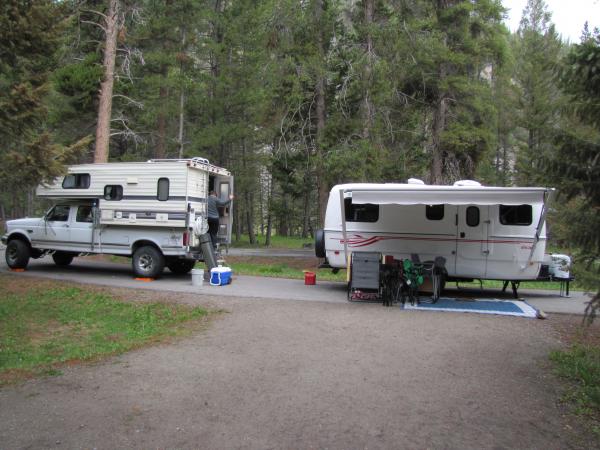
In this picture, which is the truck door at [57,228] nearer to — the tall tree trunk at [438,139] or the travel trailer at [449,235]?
the travel trailer at [449,235]

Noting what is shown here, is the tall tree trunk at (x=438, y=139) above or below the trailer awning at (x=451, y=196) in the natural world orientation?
above

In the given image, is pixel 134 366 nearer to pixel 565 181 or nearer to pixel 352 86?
pixel 565 181

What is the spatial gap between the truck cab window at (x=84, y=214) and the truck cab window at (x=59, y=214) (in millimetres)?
368

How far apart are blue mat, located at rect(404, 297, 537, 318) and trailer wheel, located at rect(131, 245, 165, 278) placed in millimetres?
6120

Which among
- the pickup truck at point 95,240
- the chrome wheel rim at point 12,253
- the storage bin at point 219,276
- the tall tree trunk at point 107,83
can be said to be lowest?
the storage bin at point 219,276

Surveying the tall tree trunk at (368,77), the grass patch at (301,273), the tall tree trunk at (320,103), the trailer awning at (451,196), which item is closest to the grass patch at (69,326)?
the trailer awning at (451,196)

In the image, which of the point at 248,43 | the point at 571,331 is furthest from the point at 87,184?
the point at 248,43

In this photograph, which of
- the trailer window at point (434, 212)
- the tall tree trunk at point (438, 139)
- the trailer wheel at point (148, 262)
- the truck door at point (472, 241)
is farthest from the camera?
the tall tree trunk at point (438, 139)

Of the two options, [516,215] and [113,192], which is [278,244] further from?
[516,215]

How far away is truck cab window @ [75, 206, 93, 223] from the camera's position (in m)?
12.9

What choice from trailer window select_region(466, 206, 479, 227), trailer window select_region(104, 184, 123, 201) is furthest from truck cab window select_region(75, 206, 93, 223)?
trailer window select_region(466, 206, 479, 227)

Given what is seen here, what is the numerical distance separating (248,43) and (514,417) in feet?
81.8

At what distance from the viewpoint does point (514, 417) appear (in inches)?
173

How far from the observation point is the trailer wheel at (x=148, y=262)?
12320 mm
